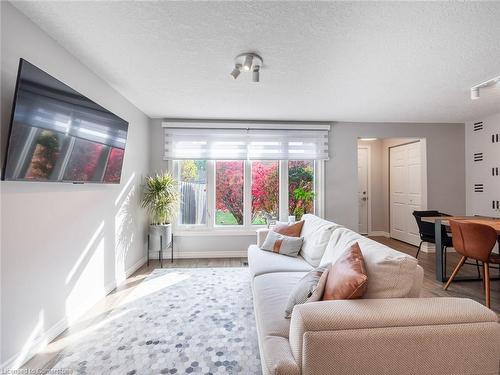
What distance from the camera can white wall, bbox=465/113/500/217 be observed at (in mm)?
4062

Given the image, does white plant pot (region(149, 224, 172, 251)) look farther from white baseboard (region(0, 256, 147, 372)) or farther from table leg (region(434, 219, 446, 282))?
table leg (region(434, 219, 446, 282))

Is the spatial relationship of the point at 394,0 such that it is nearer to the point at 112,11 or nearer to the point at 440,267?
the point at 112,11

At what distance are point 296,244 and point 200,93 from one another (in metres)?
2.11

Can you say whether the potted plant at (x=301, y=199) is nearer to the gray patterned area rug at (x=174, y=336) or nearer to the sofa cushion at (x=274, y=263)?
the sofa cushion at (x=274, y=263)

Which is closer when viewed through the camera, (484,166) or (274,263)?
(274,263)

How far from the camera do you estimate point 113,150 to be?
2.64 meters

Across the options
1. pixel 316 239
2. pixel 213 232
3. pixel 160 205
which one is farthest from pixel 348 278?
pixel 213 232

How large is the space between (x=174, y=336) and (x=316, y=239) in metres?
1.48

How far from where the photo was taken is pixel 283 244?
2.81 metres

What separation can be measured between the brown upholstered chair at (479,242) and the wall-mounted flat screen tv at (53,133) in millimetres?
3753

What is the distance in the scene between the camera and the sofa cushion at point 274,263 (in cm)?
231

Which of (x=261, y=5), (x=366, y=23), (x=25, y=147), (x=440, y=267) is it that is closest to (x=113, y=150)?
(x=25, y=147)

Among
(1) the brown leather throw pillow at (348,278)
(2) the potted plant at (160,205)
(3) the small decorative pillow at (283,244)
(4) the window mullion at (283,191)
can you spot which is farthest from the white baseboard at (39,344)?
(4) the window mullion at (283,191)

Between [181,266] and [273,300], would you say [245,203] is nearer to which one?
[181,266]
